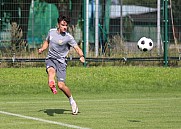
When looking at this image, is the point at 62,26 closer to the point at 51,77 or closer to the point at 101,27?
the point at 51,77

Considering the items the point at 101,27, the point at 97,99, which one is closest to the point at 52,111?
the point at 97,99

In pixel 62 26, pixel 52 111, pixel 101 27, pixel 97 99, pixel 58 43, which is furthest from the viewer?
pixel 101 27

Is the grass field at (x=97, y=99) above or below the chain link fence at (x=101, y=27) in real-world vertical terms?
below

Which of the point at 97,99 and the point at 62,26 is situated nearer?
the point at 62,26

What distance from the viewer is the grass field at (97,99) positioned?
40.4ft

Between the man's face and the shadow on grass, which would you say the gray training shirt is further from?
the shadow on grass

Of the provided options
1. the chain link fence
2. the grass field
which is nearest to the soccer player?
the grass field

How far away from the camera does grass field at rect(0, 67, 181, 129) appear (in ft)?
40.4

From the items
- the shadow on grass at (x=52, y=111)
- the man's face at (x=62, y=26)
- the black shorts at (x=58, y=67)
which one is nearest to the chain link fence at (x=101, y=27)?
the shadow on grass at (x=52, y=111)

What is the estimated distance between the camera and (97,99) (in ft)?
61.5

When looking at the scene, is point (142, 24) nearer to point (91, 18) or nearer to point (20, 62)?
point (91, 18)

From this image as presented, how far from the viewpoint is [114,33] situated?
26500mm

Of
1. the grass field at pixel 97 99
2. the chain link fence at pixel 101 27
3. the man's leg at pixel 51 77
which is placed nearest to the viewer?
the grass field at pixel 97 99

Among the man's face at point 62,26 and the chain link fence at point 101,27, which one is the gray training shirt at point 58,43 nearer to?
the man's face at point 62,26
